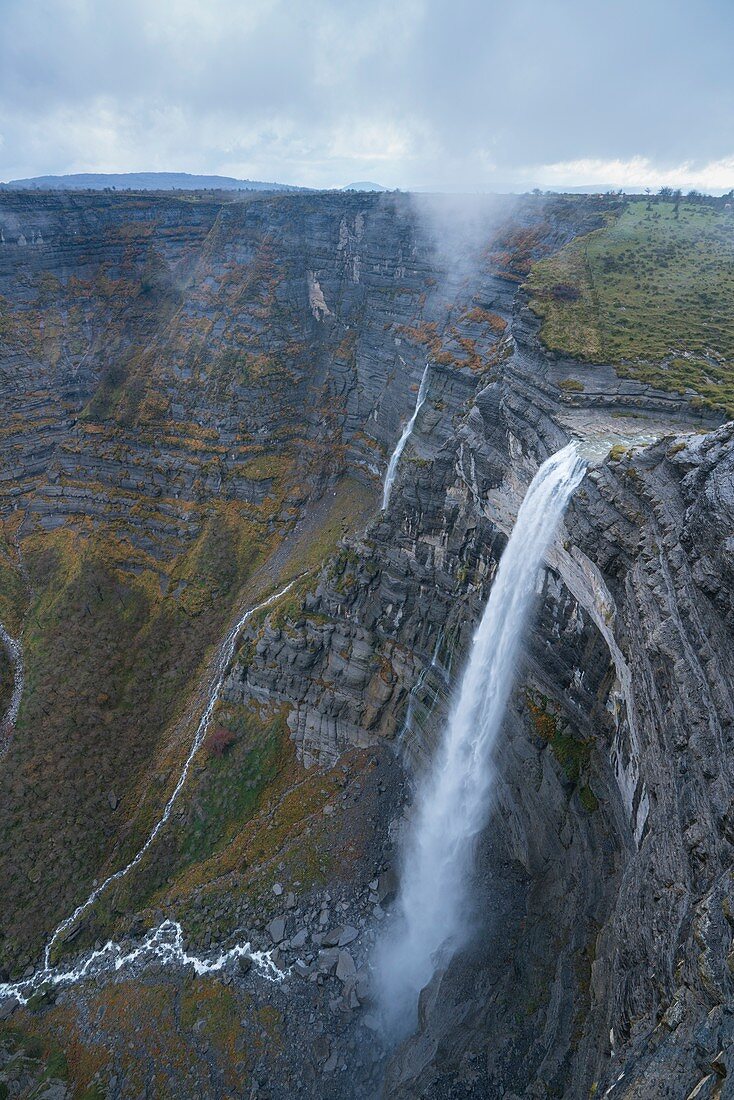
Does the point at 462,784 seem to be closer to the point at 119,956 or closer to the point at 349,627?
the point at 349,627

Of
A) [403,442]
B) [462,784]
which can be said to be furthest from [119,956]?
[403,442]

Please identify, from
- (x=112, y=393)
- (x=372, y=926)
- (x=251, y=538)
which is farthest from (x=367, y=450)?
(x=372, y=926)

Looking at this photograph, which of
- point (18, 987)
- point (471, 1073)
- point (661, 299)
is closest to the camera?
point (471, 1073)

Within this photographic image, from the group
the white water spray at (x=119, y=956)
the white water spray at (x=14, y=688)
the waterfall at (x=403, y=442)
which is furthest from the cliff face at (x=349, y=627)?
the waterfall at (x=403, y=442)

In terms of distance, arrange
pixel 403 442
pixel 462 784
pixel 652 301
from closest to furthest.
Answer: pixel 462 784
pixel 652 301
pixel 403 442

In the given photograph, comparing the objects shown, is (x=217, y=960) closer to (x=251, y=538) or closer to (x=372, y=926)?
(x=372, y=926)

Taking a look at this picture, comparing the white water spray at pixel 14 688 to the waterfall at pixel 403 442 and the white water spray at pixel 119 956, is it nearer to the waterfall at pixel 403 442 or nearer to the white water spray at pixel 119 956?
the white water spray at pixel 119 956
